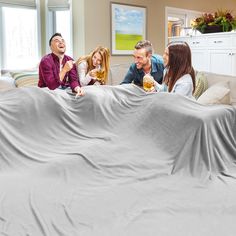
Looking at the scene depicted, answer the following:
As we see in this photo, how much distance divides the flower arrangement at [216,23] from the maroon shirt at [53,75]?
10.4 ft

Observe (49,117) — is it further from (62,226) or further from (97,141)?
(62,226)

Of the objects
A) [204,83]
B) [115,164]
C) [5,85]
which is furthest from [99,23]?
[115,164]

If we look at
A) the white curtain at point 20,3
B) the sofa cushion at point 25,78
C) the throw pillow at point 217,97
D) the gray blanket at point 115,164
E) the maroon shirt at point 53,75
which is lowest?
the gray blanket at point 115,164

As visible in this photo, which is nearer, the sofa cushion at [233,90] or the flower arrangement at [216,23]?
the sofa cushion at [233,90]

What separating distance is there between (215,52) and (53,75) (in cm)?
346

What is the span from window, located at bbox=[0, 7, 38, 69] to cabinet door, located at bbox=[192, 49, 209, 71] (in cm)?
276

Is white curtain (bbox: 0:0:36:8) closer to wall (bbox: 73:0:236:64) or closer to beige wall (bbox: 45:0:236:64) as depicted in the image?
beige wall (bbox: 45:0:236:64)

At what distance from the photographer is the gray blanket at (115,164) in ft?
4.39

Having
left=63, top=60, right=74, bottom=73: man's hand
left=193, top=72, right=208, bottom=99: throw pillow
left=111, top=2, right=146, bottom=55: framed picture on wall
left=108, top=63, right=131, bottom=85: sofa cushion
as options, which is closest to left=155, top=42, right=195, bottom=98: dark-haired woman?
left=63, top=60, right=74, bottom=73: man's hand

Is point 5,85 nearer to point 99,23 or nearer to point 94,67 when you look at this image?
point 94,67

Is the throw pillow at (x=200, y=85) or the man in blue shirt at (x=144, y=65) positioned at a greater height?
the man in blue shirt at (x=144, y=65)

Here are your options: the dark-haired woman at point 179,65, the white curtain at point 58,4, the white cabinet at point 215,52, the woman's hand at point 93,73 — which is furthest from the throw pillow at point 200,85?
the white curtain at point 58,4

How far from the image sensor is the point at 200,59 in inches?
233

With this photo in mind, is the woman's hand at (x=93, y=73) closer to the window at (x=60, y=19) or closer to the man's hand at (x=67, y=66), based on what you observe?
the man's hand at (x=67, y=66)
